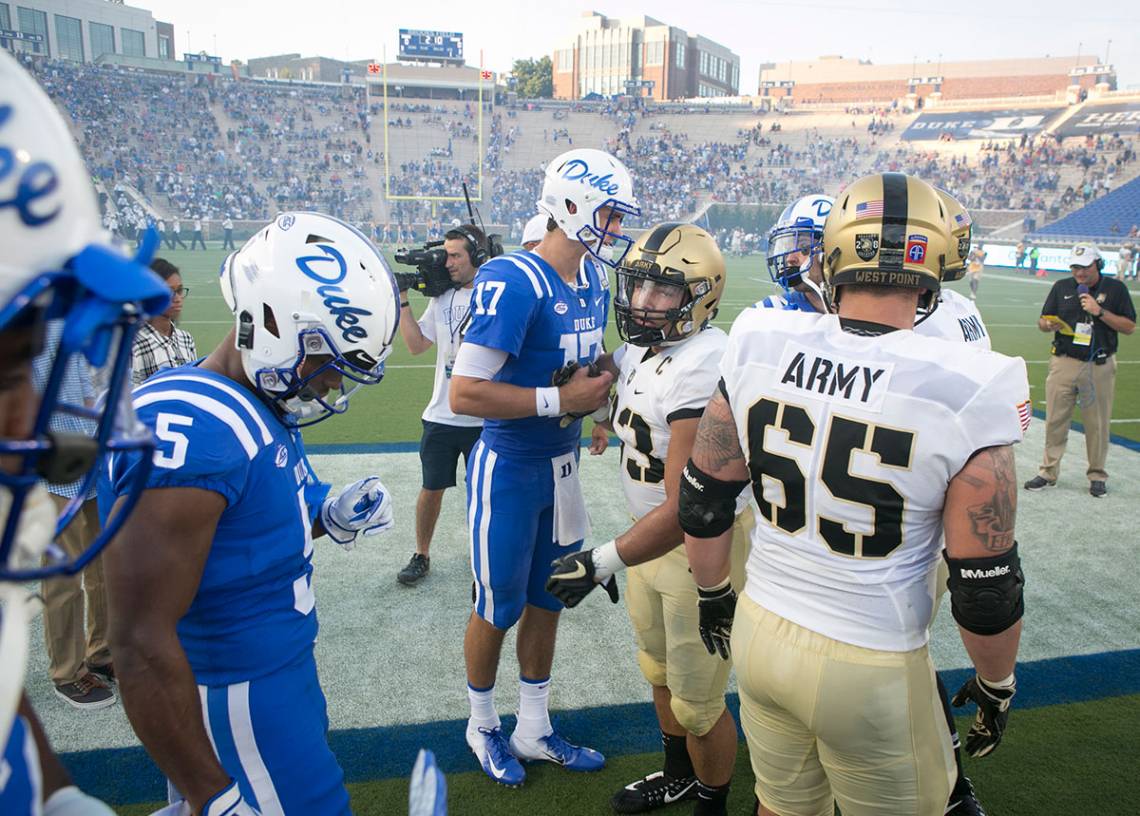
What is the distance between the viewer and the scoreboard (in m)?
52.5

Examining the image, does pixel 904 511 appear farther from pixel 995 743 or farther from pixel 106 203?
pixel 106 203

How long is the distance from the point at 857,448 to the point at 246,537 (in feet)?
4.81

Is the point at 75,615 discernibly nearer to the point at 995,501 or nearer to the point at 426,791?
the point at 426,791

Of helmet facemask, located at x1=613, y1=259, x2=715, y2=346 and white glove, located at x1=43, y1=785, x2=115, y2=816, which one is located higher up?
helmet facemask, located at x1=613, y1=259, x2=715, y2=346

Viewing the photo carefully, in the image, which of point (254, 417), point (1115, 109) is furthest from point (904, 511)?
point (1115, 109)

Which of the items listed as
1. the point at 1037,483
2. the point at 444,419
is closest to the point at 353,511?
the point at 444,419

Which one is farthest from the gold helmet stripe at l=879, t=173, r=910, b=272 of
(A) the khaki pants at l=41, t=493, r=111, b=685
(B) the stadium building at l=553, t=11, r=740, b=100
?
(B) the stadium building at l=553, t=11, r=740, b=100

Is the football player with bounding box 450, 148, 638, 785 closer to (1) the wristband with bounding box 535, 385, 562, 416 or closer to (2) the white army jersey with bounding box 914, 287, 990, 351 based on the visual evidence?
(1) the wristband with bounding box 535, 385, 562, 416

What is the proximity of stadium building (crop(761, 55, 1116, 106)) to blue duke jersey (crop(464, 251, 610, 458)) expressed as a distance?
202ft

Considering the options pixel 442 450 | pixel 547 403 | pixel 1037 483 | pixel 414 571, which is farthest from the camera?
pixel 1037 483

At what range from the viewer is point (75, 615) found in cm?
372

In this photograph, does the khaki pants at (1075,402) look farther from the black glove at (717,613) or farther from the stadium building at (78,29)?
the stadium building at (78,29)

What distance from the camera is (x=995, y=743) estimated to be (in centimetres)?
221

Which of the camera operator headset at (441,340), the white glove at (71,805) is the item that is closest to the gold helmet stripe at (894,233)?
the white glove at (71,805)
